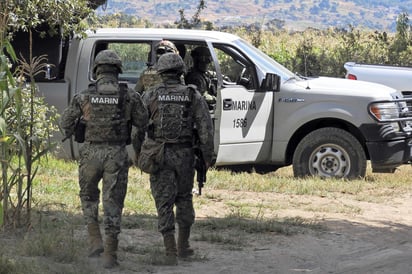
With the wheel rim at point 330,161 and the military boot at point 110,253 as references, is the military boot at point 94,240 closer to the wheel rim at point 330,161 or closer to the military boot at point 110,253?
the military boot at point 110,253

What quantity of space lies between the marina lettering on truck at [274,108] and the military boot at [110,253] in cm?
388

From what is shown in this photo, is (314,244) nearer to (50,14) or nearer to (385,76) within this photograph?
(50,14)

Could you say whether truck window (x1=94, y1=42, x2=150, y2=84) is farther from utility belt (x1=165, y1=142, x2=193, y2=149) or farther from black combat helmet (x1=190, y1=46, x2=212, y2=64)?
utility belt (x1=165, y1=142, x2=193, y2=149)

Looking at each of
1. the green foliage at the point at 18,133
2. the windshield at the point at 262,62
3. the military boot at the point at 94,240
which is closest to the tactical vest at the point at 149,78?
the green foliage at the point at 18,133

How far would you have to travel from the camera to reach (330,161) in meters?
10.3

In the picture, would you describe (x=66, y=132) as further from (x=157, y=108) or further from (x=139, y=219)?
(x=139, y=219)

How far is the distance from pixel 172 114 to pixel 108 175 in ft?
2.24

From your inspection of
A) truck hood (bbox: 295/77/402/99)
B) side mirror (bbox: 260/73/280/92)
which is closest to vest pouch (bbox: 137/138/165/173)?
side mirror (bbox: 260/73/280/92)

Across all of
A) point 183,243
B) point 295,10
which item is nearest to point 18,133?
point 183,243

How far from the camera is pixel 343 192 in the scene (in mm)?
9602

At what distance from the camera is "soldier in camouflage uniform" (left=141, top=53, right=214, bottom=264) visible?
6.37 metres

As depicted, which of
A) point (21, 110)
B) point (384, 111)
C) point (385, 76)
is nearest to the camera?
point (21, 110)

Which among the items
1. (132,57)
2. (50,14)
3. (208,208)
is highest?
(50,14)

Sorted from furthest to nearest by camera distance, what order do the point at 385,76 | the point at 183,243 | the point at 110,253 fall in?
the point at 385,76 → the point at 183,243 → the point at 110,253
